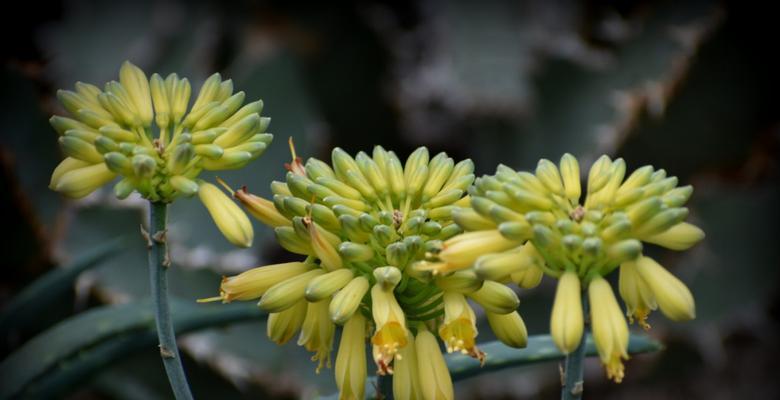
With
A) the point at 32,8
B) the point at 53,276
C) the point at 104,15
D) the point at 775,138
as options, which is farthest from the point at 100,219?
the point at 775,138

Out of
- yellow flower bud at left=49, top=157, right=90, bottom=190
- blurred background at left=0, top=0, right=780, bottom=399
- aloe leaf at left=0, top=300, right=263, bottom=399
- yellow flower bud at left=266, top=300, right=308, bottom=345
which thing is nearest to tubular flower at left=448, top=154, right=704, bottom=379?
yellow flower bud at left=266, top=300, right=308, bottom=345

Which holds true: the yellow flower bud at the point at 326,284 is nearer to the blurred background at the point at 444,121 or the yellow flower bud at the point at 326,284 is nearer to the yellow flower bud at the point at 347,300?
the yellow flower bud at the point at 347,300

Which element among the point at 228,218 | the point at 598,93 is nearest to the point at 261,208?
the point at 228,218

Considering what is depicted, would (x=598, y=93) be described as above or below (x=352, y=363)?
above

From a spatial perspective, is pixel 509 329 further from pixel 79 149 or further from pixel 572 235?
pixel 79 149

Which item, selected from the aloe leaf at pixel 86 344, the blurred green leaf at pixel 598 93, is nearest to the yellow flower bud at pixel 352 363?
the aloe leaf at pixel 86 344

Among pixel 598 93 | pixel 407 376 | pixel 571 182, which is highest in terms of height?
pixel 598 93

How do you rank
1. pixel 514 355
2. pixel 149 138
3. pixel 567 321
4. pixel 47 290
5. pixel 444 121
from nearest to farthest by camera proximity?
pixel 567 321 → pixel 149 138 → pixel 514 355 → pixel 47 290 → pixel 444 121

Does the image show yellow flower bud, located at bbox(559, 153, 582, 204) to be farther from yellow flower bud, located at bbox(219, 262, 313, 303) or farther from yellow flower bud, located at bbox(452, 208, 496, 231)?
yellow flower bud, located at bbox(219, 262, 313, 303)
